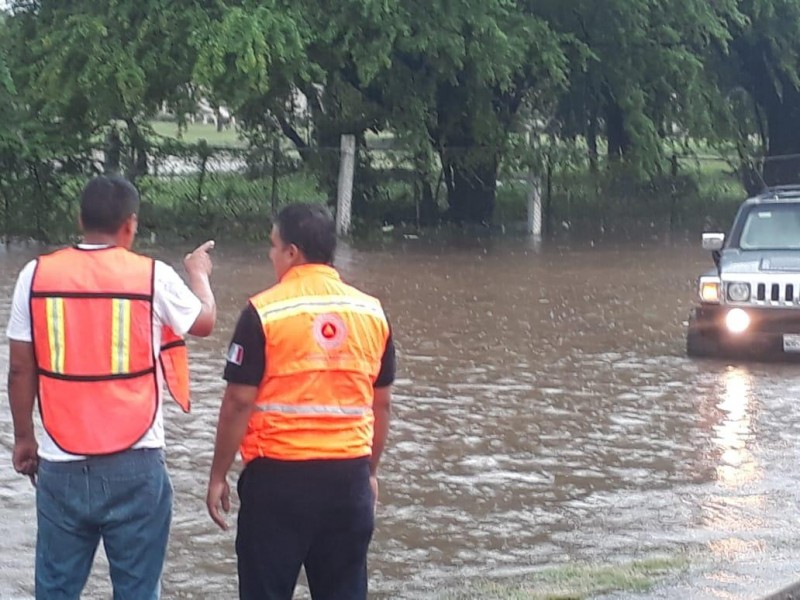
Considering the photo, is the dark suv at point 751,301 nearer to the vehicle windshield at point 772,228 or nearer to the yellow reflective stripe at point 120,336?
the vehicle windshield at point 772,228

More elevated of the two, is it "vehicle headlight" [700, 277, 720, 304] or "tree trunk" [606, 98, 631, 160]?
"tree trunk" [606, 98, 631, 160]

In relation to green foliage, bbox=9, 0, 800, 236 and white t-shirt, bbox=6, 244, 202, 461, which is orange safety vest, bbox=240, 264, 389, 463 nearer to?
white t-shirt, bbox=6, 244, 202, 461

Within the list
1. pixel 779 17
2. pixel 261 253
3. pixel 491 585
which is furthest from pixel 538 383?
pixel 779 17

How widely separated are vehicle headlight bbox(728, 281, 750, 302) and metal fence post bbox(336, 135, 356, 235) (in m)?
13.1

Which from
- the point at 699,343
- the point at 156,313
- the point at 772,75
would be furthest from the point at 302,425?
the point at 772,75

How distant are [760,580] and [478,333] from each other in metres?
7.73

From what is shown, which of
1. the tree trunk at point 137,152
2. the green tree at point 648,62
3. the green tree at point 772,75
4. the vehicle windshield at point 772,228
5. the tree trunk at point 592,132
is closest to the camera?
the vehicle windshield at point 772,228

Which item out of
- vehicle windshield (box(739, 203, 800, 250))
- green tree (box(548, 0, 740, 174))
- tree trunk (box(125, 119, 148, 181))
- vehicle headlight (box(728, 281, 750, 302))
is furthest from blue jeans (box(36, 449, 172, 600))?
green tree (box(548, 0, 740, 174))

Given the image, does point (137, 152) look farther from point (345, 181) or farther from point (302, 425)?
point (302, 425)

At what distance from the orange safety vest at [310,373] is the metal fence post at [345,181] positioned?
65.4 feet

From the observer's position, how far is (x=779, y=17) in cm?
2734

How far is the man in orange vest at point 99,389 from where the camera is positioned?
429cm

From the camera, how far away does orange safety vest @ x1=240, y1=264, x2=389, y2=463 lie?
4.27m

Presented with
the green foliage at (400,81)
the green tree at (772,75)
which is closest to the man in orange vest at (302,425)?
the green foliage at (400,81)
